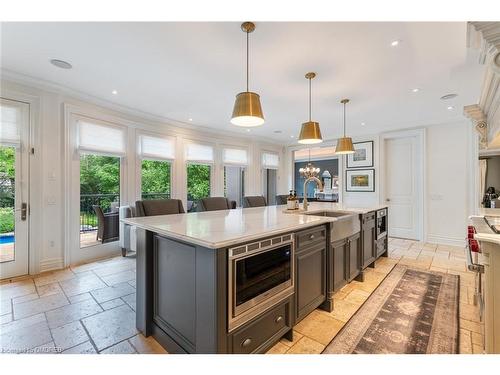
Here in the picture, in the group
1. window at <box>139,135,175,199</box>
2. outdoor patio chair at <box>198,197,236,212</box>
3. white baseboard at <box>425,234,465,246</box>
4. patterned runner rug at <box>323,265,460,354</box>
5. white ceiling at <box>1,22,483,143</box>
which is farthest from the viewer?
white baseboard at <box>425,234,465,246</box>

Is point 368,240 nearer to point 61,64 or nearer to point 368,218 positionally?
point 368,218

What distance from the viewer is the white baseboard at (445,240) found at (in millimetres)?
4832

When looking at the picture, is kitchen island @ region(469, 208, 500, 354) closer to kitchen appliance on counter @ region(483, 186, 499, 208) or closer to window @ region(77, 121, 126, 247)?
kitchen appliance on counter @ region(483, 186, 499, 208)

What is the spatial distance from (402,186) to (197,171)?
5.03 metres

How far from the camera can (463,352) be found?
1741mm

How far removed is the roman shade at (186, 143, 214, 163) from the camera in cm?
545

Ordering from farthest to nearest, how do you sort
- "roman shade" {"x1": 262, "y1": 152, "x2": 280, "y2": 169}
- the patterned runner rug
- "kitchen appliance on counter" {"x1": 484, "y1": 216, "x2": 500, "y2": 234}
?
1. "roman shade" {"x1": 262, "y1": 152, "x2": 280, "y2": 169}
2. "kitchen appliance on counter" {"x1": 484, "y1": 216, "x2": 500, "y2": 234}
3. the patterned runner rug

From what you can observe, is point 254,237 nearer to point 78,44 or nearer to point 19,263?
point 78,44

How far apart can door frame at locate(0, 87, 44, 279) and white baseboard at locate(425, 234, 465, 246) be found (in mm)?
7249

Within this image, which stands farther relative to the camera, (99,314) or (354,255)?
(354,255)

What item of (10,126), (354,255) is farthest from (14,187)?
(354,255)

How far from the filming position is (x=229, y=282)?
4.56 ft

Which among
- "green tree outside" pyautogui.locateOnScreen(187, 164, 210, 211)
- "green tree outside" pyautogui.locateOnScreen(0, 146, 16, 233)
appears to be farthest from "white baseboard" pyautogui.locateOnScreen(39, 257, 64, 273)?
"green tree outside" pyautogui.locateOnScreen(187, 164, 210, 211)

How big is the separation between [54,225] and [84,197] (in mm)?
641
